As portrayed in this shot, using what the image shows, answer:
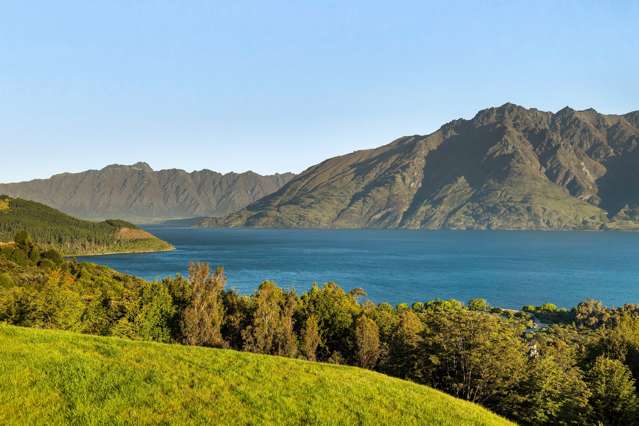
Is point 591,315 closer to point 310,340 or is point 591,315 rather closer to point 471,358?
point 310,340

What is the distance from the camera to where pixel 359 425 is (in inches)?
722

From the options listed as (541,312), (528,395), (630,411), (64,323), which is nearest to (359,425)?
(528,395)

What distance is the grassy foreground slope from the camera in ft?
55.4


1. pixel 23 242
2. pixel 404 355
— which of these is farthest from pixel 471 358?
pixel 23 242

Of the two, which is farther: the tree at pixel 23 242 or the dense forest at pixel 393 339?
the tree at pixel 23 242

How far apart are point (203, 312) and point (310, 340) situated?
1337 centimetres

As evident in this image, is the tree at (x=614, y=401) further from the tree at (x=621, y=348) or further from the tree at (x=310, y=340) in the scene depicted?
the tree at (x=310, y=340)

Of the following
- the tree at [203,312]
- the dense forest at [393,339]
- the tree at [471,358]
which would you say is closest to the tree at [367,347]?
the dense forest at [393,339]

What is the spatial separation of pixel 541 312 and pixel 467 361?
348 feet

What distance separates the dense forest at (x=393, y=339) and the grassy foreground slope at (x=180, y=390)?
12.2m

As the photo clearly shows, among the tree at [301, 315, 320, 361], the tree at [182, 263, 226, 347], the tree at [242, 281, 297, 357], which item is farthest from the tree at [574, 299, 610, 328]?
the tree at [182, 263, 226, 347]

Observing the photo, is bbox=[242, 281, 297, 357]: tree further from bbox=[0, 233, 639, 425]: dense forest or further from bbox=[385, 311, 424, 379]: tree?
bbox=[385, 311, 424, 379]: tree

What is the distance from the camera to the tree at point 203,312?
56.3 meters

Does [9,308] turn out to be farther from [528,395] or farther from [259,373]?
[528,395]
